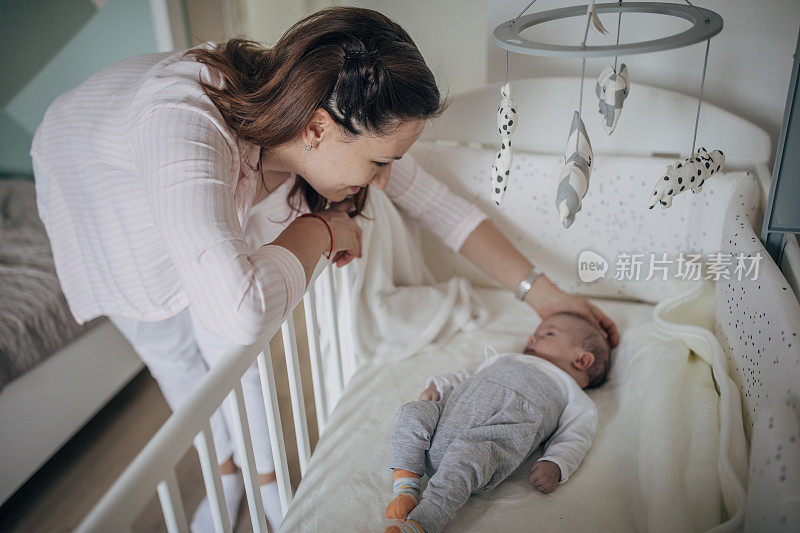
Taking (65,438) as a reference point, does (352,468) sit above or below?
above

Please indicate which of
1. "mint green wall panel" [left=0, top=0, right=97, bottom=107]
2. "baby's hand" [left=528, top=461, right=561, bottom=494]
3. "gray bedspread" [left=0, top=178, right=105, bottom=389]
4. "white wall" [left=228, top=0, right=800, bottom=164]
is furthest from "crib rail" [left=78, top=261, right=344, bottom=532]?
"mint green wall panel" [left=0, top=0, right=97, bottom=107]

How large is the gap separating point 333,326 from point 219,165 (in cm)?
49

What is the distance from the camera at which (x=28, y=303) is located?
1470mm

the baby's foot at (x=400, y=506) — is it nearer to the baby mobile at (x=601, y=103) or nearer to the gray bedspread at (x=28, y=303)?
the baby mobile at (x=601, y=103)

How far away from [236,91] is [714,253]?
3.24 feet

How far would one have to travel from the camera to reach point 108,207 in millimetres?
989

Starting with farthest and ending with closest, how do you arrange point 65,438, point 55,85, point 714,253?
point 55,85
point 65,438
point 714,253

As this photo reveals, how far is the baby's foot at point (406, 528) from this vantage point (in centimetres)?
82

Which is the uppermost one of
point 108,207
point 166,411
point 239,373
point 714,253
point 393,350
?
point 108,207

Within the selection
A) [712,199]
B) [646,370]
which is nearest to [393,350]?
[646,370]

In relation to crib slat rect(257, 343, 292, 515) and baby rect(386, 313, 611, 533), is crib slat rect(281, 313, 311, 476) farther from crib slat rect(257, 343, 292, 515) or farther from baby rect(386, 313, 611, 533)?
baby rect(386, 313, 611, 533)

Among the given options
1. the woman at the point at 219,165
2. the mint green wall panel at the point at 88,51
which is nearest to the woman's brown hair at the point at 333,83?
the woman at the point at 219,165

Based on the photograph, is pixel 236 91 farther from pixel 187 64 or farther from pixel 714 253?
pixel 714 253

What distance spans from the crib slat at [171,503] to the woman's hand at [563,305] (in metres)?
0.82
